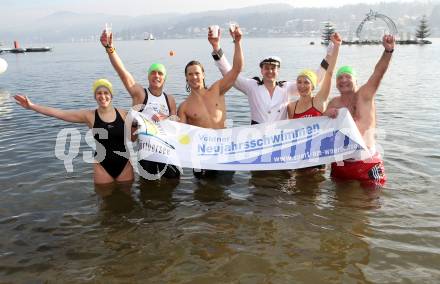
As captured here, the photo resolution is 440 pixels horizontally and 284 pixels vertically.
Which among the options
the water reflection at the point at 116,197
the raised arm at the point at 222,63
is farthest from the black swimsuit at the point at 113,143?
the raised arm at the point at 222,63

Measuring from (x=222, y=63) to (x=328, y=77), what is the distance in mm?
2411

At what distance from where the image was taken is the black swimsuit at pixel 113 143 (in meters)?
7.91

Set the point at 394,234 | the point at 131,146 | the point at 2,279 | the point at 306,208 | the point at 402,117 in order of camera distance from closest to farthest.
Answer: the point at 2,279 < the point at 394,234 < the point at 306,208 < the point at 131,146 < the point at 402,117

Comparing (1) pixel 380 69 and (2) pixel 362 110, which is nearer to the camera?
(1) pixel 380 69

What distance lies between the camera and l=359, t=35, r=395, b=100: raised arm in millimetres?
7066

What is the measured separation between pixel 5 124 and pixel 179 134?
12.8m

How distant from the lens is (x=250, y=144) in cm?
805

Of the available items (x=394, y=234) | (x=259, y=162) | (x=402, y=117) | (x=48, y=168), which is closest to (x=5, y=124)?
(x=48, y=168)

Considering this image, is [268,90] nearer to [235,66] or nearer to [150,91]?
[235,66]

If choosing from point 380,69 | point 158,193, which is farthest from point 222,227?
point 380,69

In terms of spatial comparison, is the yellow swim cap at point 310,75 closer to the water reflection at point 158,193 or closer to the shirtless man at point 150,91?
the shirtless man at point 150,91

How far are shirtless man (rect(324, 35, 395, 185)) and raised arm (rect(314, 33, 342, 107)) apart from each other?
0.72ft

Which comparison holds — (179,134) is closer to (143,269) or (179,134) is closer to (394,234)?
(143,269)

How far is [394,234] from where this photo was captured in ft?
21.4
